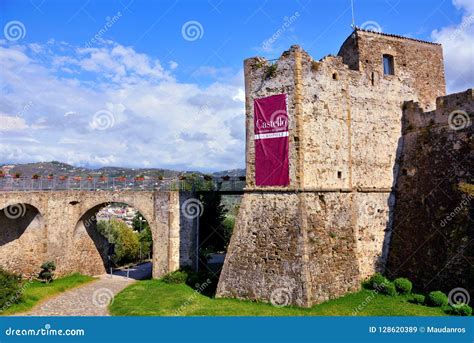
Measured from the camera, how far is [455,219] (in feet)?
54.7

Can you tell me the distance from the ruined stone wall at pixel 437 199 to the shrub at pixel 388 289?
1504 mm

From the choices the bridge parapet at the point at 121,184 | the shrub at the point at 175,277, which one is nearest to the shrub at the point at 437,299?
the bridge parapet at the point at 121,184

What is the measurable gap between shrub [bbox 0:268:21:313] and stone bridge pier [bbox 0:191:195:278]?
4142 millimetres

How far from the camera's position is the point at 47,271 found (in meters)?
23.1

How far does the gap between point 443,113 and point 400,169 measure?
137 inches

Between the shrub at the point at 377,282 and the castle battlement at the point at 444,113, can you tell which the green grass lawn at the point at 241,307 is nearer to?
the shrub at the point at 377,282

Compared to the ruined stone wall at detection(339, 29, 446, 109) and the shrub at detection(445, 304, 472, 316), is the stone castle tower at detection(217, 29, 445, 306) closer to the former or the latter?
the ruined stone wall at detection(339, 29, 446, 109)

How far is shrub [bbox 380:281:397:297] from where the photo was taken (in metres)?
16.8

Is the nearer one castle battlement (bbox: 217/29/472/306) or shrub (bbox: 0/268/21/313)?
castle battlement (bbox: 217/29/472/306)

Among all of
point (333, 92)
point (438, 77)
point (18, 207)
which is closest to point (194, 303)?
point (333, 92)

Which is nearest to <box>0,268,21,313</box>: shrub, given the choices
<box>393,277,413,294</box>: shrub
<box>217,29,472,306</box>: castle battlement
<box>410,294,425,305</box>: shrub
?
<box>217,29,472,306</box>: castle battlement

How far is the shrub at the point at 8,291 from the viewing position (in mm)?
17750

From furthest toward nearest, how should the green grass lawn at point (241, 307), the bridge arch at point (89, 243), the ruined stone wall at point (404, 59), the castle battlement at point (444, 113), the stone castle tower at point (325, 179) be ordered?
the bridge arch at point (89, 243), the ruined stone wall at point (404, 59), the castle battlement at point (444, 113), the stone castle tower at point (325, 179), the green grass lawn at point (241, 307)

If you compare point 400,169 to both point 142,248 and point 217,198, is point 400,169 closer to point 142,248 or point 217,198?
point 217,198
